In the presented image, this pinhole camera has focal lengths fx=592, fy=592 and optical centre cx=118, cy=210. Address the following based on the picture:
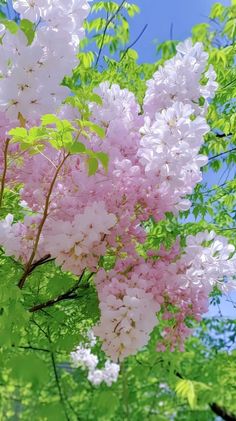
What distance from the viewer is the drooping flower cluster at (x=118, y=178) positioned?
2.30 metres

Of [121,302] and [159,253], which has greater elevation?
[159,253]

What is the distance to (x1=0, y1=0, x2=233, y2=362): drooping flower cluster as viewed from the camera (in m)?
2.30

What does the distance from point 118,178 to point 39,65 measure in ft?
1.77

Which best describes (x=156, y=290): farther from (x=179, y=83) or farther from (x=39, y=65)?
(x=39, y=65)

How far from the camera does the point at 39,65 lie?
7.54 ft

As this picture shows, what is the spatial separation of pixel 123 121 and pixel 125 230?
0.46m

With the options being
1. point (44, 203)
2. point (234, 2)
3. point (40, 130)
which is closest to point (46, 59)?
point (40, 130)

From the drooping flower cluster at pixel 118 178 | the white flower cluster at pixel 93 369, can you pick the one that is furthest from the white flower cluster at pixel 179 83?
the white flower cluster at pixel 93 369

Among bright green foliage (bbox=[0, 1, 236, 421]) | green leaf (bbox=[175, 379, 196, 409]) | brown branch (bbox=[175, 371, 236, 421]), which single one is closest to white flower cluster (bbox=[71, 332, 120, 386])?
brown branch (bbox=[175, 371, 236, 421])

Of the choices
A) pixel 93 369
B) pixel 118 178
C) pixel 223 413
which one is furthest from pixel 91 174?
pixel 93 369

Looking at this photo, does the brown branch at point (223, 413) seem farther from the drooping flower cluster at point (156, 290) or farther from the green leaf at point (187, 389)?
the green leaf at point (187, 389)

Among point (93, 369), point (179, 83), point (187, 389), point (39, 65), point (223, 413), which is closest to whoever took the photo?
point (187, 389)

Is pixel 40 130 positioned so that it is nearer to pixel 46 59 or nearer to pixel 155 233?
pixel 46 59

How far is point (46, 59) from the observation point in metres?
2.31
